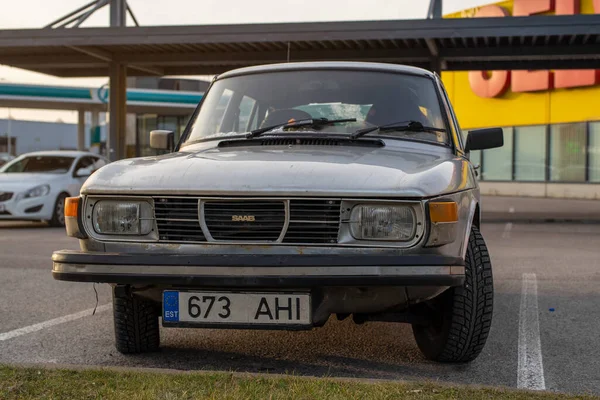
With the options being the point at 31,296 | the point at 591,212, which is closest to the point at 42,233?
the point at 31,296

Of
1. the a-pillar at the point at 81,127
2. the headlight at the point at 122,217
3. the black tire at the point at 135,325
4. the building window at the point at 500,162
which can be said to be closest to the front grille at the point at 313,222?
the headlight at the point at 122,217

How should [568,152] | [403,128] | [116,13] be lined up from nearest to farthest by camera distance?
[403,128] → [116,13] → [568,152]

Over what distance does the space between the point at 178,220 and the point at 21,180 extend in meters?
11.6

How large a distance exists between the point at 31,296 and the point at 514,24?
38.8ft

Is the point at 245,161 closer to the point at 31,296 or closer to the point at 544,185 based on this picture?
the point at 31,296

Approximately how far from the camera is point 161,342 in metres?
4.96

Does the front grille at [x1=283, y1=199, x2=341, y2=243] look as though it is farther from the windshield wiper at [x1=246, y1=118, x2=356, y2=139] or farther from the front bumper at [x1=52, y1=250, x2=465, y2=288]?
the windshield wiper at [x1=246, y1=118, x2=356, y2=139]

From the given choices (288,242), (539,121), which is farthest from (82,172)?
(539,121)

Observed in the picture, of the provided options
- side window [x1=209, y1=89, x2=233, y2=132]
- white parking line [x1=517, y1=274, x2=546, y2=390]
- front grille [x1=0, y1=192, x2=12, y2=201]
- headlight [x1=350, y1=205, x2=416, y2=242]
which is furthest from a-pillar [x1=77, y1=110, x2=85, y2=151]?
headlight [x1=350, y1=205, x2=416, y2=242]

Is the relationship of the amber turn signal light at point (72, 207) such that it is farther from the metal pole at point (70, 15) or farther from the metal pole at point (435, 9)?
the metal pole at point (70, 15)

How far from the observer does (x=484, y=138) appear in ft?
17.6

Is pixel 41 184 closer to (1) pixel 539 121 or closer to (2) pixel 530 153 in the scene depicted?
(1) pixel 539 121

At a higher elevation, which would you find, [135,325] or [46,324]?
[135,325]

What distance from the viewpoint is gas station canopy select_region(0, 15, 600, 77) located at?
16031mm
